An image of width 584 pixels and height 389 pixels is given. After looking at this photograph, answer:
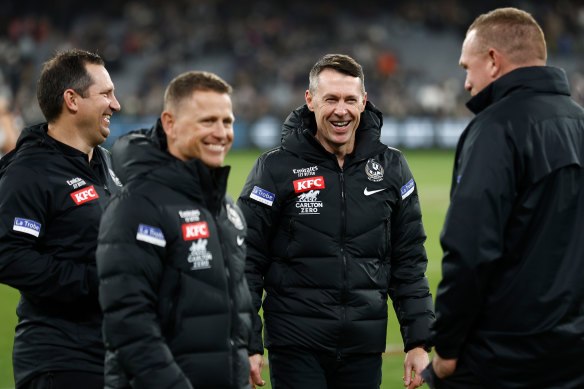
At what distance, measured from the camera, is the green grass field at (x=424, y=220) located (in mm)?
7254

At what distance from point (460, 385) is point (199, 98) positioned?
1.66 metres

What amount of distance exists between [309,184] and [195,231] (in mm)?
1408

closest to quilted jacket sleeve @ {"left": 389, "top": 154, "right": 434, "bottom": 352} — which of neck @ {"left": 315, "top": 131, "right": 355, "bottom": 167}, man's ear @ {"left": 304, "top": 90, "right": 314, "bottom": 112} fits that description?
neck @ {"left": 315, "top": 131, "right": 355, "bottom": 167}

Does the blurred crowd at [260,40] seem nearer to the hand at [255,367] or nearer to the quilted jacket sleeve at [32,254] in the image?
the hand at [255,367]

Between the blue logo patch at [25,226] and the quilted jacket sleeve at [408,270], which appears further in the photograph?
the quilted jacket sleeve at [408,270]

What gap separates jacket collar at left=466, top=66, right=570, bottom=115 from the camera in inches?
144

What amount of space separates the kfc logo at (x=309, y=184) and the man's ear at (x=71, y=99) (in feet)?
4.03

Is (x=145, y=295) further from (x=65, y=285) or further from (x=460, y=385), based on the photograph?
(x=460, y=385)

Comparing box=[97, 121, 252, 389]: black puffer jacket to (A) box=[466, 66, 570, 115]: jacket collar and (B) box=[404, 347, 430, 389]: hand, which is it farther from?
(B) box=[404, 347, 430, 389]: hand

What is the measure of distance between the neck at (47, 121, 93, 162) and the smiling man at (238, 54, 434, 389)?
923mm

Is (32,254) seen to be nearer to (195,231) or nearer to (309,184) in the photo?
(195,231)

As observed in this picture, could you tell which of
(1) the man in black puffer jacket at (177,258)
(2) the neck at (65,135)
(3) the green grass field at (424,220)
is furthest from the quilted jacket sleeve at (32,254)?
(3) the green grass field at (424,220)

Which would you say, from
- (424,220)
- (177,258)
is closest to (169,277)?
(177,258)

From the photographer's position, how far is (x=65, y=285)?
4016 millimetres
